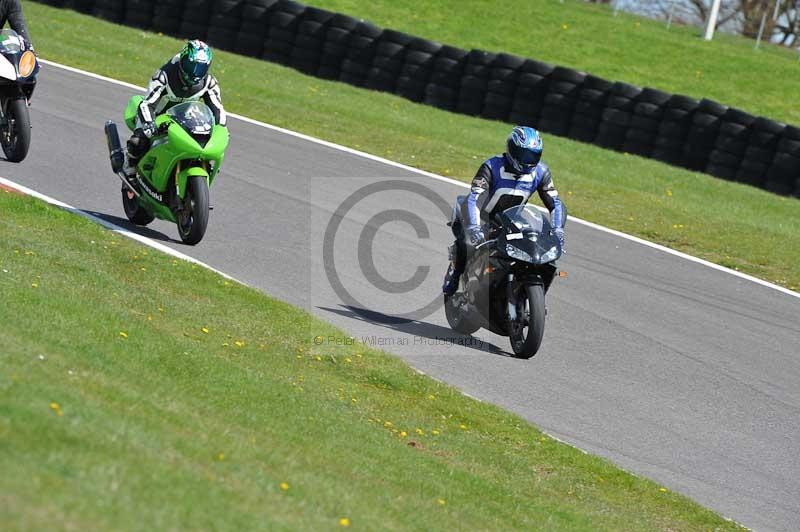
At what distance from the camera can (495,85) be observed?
2147 cm

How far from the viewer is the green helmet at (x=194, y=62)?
1091 centimetres

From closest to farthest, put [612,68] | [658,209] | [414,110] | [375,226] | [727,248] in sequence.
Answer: [375,226] < [727,248] < [658,209] < [414,110] < [612,68]

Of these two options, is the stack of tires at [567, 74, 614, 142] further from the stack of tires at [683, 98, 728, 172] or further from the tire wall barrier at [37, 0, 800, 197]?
the stack of tires at [683, 98, 728, 172]

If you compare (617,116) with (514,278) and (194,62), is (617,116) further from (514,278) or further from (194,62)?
(514,278)

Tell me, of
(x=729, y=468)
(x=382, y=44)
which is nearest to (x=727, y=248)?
(x=729, y=468)

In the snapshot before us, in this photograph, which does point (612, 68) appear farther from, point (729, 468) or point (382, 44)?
point (729, 468)

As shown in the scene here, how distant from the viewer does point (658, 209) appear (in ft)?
56.2

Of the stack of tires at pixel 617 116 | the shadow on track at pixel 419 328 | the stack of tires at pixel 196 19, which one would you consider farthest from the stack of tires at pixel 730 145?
the stack of tires at pixel 196 19

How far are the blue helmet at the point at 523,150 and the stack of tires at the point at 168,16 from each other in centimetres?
1556

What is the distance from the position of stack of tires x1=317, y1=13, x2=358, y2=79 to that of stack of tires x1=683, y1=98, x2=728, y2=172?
649cm

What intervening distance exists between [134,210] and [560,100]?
35.2 feet

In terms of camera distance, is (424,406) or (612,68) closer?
(424,406)

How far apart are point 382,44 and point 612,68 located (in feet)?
23.2

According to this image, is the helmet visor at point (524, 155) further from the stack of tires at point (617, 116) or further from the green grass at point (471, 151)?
the stack of tires at point (617, 116)
